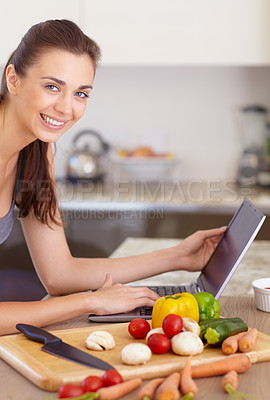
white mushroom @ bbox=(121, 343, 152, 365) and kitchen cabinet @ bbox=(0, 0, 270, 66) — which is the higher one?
kitchen cabinet @ bbox=(0, 0, 270, 66)

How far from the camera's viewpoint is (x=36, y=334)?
3.53 ft

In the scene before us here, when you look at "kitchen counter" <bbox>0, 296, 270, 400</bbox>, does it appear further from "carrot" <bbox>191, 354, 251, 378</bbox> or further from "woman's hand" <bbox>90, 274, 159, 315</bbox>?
"woman's hand" <bbox>90, 274, 159, 315</bbox>

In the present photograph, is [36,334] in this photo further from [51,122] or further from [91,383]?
[51,122]

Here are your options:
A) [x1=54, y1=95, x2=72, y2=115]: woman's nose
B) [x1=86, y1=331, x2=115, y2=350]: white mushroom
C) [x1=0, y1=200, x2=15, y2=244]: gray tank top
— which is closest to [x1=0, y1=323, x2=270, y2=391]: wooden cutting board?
[x1=86, y1=331, x2=115, y2=350]: white mushroom

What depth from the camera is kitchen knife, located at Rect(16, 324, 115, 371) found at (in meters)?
0.95

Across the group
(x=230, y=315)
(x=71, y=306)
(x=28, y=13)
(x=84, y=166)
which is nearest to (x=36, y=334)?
(x=71, y=306)

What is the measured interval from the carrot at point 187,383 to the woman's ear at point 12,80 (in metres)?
0.98

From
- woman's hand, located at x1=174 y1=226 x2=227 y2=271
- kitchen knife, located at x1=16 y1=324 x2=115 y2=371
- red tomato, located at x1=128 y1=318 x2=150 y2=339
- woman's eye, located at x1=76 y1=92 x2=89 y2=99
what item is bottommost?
kitchen knife, located at x1=16 y1=324 x2=115 y2=371

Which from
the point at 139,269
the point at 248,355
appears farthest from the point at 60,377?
the point at 139,269

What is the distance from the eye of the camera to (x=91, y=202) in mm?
3275

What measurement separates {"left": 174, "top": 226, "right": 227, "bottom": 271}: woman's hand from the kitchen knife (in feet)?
2.13

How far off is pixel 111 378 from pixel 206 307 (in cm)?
36

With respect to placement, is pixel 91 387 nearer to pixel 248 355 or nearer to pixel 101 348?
pixel 101 348

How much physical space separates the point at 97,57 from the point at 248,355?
3.08ft
